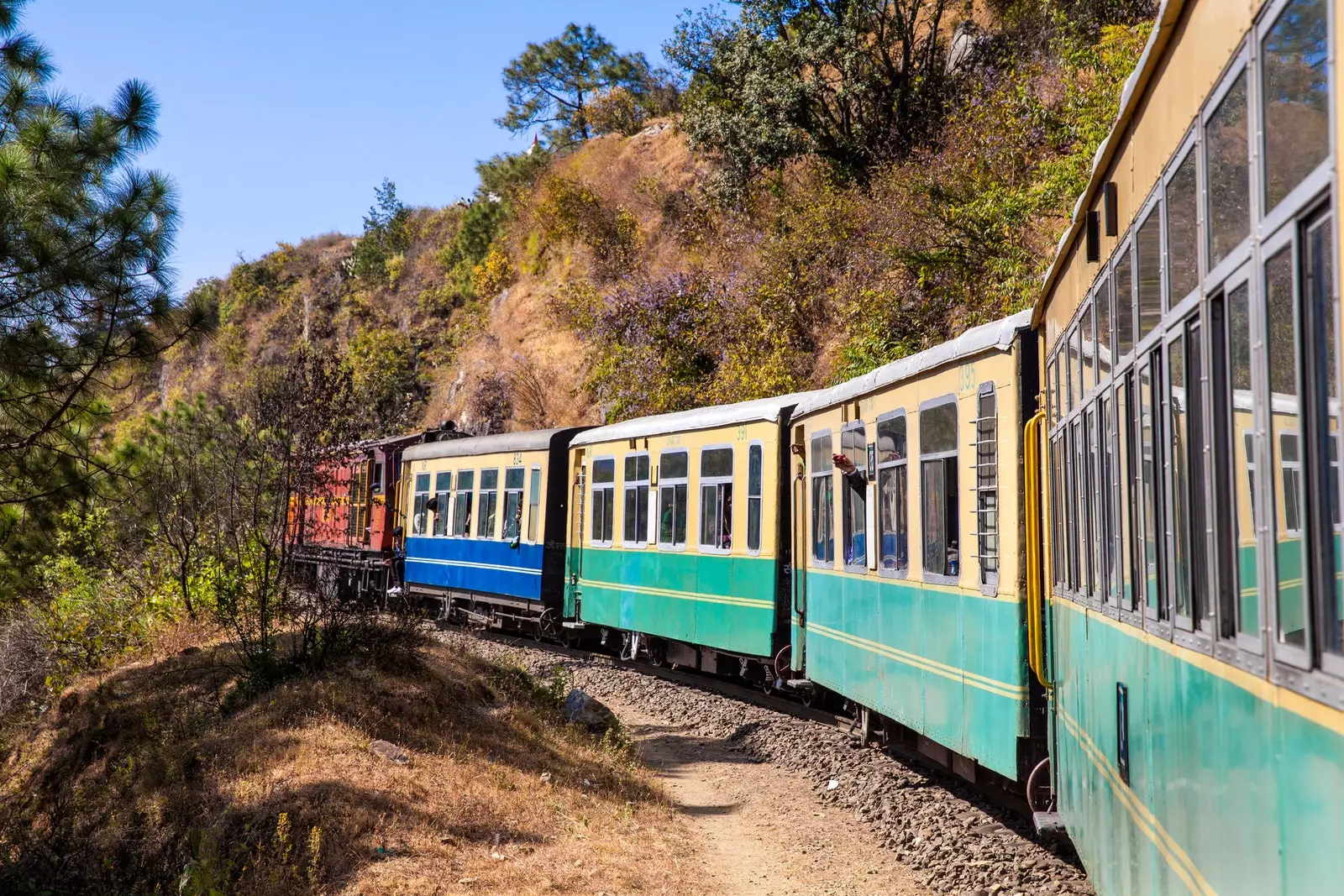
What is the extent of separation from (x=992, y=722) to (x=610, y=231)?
34617 millimetres

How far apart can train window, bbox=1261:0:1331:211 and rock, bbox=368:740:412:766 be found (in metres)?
7.73

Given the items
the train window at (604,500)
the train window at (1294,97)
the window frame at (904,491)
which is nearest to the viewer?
the train window at (1294,97)

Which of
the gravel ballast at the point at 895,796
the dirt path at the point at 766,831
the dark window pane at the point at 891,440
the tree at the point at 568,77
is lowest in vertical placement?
the dirt path at the point at 766,831

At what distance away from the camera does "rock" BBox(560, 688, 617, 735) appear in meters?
11.5

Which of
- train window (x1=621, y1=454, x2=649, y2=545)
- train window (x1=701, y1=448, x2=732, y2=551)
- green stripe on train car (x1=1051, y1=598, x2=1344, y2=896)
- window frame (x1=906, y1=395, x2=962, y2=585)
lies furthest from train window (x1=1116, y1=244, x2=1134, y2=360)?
train window (x1=621, y1=454, x2=649, y2=545)

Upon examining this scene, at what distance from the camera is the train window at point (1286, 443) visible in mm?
2104

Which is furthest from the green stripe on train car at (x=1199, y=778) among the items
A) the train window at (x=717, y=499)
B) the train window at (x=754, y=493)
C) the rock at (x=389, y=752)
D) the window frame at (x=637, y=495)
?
the window frame at (x=637, y=495)

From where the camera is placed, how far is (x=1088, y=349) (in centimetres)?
496

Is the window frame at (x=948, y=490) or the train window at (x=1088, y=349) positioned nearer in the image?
the train window at (x=1088, y=349)

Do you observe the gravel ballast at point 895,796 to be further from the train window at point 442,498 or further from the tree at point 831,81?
the tree at point 831,81

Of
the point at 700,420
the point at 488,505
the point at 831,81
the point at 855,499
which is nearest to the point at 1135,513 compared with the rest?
the point at 855,499

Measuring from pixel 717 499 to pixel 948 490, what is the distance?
5572mm

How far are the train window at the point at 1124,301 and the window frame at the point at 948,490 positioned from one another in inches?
129

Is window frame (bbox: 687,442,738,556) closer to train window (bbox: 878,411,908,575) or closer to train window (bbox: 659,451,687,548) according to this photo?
train window (bbox: 659,451,687,548)
